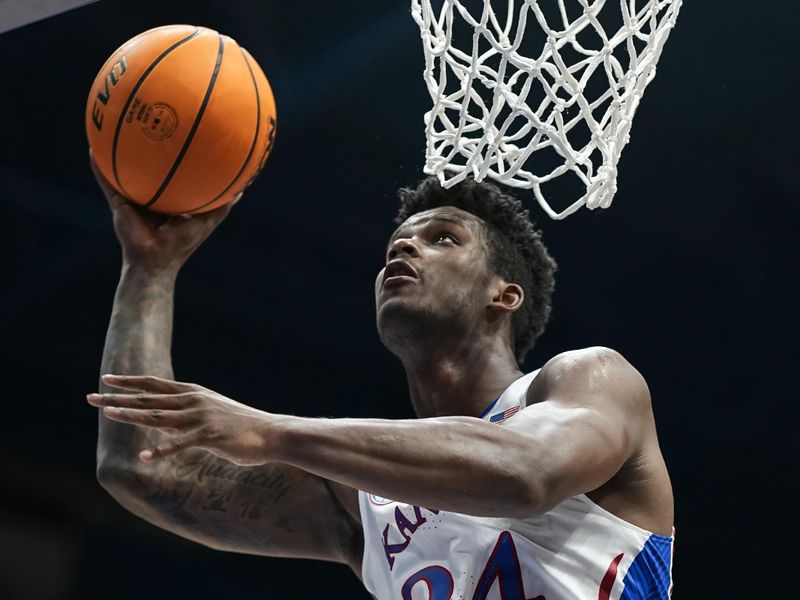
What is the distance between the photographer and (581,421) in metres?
1.99

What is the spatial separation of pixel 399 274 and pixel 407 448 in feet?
3.30

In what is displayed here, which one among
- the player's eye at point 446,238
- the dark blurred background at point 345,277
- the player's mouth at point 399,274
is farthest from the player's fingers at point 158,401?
the dark blurred background at point 345,277

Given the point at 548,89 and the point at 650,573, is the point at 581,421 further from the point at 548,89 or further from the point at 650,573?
the point at 548,89

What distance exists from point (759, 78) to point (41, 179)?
10.3 feet

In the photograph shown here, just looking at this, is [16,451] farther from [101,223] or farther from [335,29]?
[335,29]

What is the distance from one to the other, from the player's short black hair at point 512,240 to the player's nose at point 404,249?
9.9 inches

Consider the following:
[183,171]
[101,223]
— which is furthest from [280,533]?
[101,223]

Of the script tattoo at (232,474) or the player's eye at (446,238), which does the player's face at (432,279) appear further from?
the script tattoo at (232,474)

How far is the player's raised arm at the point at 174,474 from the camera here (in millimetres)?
2654

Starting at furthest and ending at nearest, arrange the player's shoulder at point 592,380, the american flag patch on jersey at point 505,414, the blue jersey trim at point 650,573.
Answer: the american flag patch on jersey at point 505,414 → the blue jersey trim at point 650,573 → the player's shoulder at point 592,380

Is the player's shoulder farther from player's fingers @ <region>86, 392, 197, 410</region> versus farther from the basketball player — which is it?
player's fingers @ <region>86, 392, 197, 410</region>

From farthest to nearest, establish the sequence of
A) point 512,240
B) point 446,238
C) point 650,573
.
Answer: point 512,240, point 446,238, point 650,573

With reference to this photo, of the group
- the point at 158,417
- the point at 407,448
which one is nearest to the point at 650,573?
the point at 407,448

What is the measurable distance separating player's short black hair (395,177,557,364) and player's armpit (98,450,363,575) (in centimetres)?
67
